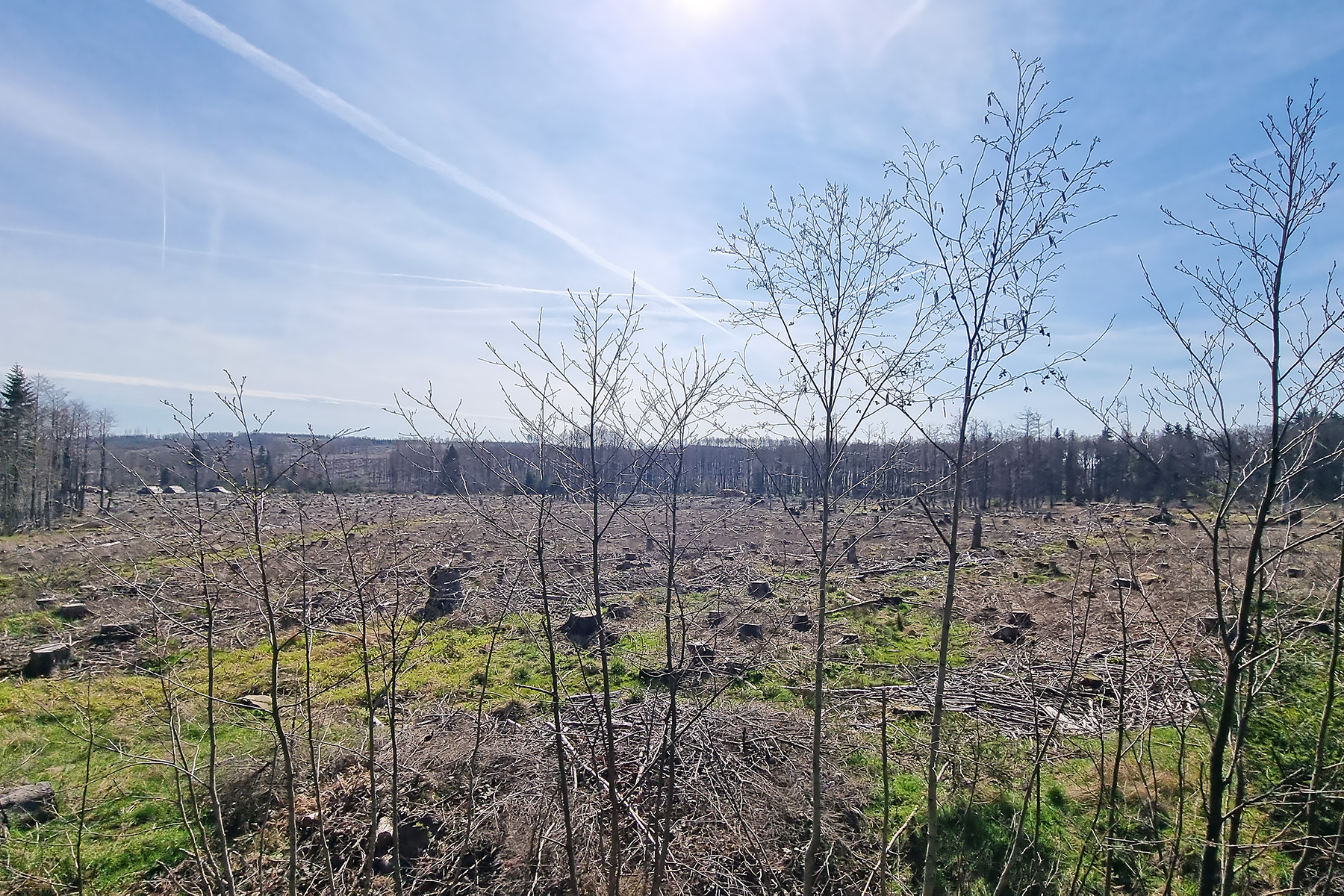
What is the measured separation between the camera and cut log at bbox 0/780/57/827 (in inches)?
237

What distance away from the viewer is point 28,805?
621cm

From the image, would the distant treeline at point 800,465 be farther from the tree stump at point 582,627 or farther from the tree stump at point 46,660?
the tree stump at point 46,660

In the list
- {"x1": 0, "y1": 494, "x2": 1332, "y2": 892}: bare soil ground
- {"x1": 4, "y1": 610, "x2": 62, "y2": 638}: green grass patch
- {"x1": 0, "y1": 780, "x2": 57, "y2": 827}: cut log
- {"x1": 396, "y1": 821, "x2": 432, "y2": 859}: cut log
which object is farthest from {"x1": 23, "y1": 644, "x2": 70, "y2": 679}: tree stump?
{"x1": 396, "y1": 821, "x2": 432, "y2": 859}: cut log

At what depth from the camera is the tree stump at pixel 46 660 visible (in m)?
10.2

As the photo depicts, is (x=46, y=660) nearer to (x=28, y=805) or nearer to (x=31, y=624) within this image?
(x=31, y=624)

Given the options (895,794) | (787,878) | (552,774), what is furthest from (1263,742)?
(552,774)

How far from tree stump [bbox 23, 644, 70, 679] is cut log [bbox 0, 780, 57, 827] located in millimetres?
5000

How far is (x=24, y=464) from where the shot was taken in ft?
103

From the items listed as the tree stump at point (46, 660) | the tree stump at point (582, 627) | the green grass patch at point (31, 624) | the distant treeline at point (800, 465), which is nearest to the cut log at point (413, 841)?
the distant treeline at point (800, 465)

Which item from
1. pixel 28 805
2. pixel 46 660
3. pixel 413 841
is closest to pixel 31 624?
pixel 46 660

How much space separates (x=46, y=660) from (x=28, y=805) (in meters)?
5.72

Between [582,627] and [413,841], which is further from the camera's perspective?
[582,627]

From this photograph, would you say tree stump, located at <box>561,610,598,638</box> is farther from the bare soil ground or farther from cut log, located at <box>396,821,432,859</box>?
cut log, located at <box>396,821,432,859</box>

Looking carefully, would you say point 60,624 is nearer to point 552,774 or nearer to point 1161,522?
point 552,774
